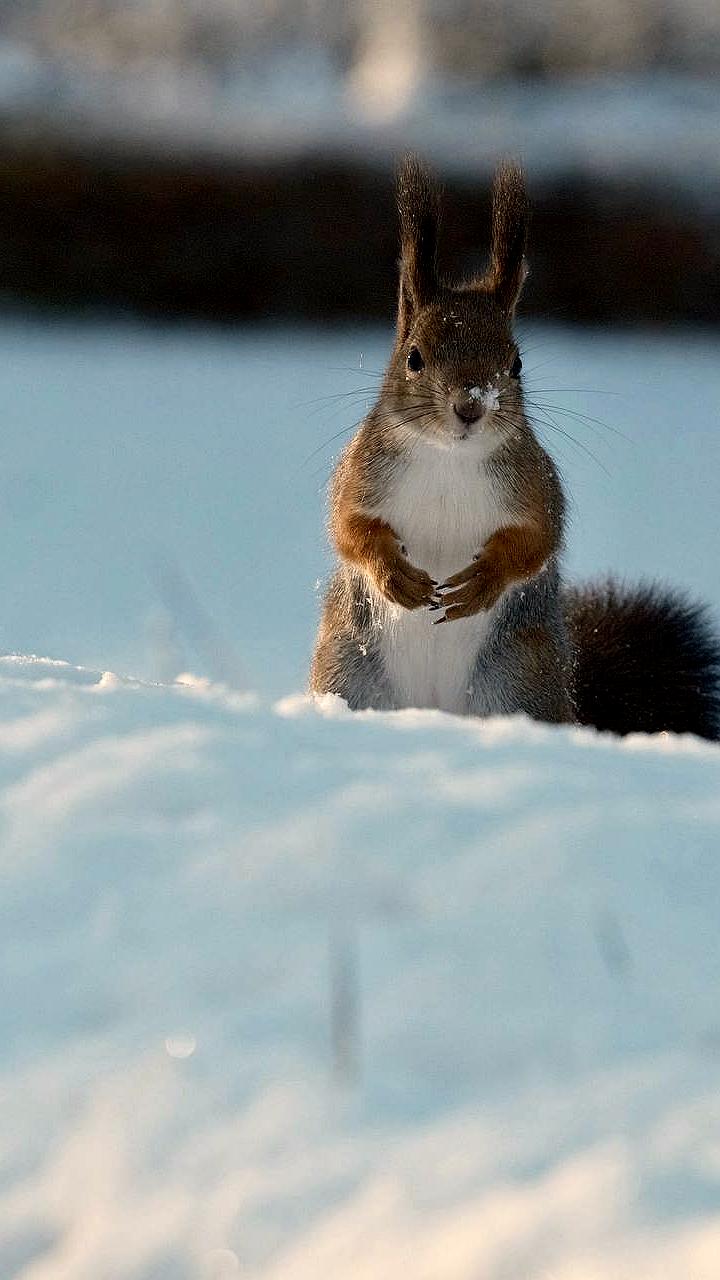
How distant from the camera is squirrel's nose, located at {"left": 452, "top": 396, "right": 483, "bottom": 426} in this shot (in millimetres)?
2908

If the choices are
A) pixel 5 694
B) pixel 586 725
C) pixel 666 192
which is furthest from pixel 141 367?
pixel 5 694

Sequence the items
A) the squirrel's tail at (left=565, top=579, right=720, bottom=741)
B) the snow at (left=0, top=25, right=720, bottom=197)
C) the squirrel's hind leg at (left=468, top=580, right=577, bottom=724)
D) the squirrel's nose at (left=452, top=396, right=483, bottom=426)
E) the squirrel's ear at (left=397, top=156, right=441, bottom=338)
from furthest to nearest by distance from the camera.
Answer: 1. the snow at (left=0, top=25, right=720, bottom=197)
2. the squirrel's tail at (left=565, top=579, right=720, bottom=741)
3. the squirrel's ear at (left=397, top=156, right=441, bottom=338)
4. the squirrel's hind leg at (left=468, top=580, right=577, bottom=724)
5. the squirrel's nose at (left=452, top=396, right=483, bottom=426)

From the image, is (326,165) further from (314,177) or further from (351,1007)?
(351,1007)

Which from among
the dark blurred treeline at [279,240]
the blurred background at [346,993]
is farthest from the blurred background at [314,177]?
the blurred background at [346,993]

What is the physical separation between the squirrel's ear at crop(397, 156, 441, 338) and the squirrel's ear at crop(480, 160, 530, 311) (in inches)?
5.3

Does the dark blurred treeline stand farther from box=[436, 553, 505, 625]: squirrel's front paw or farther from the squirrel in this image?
box=[436, 553, 505, 625]: squirrel's front paw

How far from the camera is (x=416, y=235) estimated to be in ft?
10.6

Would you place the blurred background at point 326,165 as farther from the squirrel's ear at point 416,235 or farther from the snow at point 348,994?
the snow at point 348,994

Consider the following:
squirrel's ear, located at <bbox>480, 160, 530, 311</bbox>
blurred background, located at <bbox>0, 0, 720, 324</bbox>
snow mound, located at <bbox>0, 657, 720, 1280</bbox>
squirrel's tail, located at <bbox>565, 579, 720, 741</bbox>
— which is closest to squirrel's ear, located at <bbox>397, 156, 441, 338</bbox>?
squirrel's ear, located at <bbox>480, 160, 530, 311</bbox>

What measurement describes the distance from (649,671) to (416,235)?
1138 millimetres

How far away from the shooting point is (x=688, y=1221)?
0.88 m

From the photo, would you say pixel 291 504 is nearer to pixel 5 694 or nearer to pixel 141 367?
pixel 141 367

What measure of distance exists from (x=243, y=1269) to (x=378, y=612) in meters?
2.29

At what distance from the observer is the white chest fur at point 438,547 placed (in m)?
3.00
